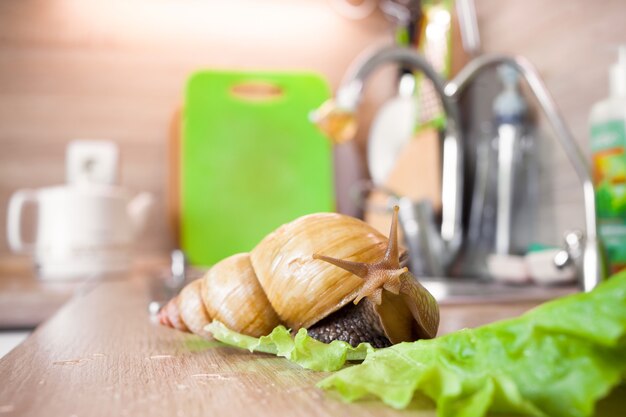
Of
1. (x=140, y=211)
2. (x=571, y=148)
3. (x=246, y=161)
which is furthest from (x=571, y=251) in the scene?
(x=246, y=161)

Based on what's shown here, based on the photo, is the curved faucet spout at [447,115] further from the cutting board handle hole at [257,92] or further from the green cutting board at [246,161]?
the cutting board handle hole at [257,92]

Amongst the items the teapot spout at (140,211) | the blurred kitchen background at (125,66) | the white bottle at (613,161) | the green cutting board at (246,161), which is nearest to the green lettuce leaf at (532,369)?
the white bottle at (613,161)

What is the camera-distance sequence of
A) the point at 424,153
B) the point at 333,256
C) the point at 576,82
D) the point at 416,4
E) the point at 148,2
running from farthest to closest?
1. the point at 148,2
2. the point at 416,4
3. the point at 424,153
4. the point at 576,82
5. the point at 333,256

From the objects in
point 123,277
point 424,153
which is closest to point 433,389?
point 123,277

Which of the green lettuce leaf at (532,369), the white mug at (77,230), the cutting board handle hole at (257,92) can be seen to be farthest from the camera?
the cutting board handle hole at (257,92)

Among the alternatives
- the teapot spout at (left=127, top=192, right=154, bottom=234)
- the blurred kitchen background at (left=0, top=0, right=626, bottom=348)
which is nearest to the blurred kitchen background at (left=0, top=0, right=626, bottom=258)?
the blurred kitchen background at (left=0, top=0, right=626, bottom=348)

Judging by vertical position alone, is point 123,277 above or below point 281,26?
below

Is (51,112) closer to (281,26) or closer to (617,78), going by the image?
(281,26)
